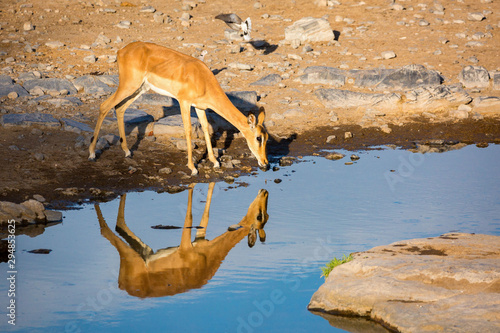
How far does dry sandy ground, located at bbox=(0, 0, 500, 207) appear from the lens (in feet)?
33.4

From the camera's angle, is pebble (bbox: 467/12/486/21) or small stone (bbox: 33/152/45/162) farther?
pebble (bbox: 467/12/486/21)

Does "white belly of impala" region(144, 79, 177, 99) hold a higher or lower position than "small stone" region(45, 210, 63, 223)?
higher

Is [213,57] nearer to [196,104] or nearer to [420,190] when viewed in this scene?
[196,104]

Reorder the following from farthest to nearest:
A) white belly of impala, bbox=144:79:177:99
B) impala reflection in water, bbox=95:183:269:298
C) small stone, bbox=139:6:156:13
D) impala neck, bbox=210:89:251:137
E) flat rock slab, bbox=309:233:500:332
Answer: small stone, bbox=139:6:156:13, white belly of impala, bbox=144:79:177:99, impala neck, bbox=210:89:251:137, impala reflection in water, bbox=95:183:269:298, flat rock slab, bbox=309:233:500:332

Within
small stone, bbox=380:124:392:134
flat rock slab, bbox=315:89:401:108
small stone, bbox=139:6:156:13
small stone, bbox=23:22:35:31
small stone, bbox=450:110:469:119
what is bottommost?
small stone, bbox=380:124:392:134

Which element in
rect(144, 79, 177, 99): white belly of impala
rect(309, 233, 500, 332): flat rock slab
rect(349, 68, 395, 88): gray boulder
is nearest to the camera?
rect(309, 233, 500, 332): flat rock slab

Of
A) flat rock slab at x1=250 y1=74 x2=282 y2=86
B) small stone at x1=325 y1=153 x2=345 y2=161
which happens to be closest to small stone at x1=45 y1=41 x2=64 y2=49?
flat rock slab at x1=250 y1=74 x2=282 y2=86

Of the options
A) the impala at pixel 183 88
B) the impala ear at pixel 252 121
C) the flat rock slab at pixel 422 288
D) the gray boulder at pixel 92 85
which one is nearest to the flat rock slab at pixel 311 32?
the gray boulder at pixel 92 85

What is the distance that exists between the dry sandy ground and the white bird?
0.94ft

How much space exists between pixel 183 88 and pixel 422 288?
6.39 meters

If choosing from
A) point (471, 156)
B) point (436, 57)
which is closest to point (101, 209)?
point (471, 156)

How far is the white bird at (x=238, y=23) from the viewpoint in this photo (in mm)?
17922

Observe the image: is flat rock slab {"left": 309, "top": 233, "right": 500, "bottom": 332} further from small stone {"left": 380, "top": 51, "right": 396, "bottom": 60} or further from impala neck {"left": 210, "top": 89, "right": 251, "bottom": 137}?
small stone {"left": 380, "top": 51, "right": 396, "bottom": 60}

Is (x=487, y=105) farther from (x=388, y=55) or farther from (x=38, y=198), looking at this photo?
(x=38, y=198)
